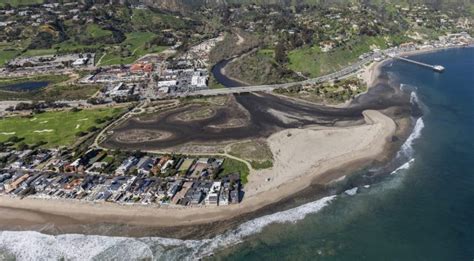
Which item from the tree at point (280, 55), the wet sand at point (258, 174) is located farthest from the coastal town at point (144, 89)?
the wet sand at point (258, 174)

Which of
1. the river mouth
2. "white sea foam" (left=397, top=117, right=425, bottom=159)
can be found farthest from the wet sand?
the river mouth

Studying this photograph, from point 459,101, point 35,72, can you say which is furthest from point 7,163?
point 459,101

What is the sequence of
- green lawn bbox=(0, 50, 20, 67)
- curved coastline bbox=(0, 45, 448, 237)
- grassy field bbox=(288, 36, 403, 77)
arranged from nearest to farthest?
curved coastline bbox=(0, 45, 448, 237) → grassy field bbox=(288, 36, 403, 77) → green lawn bbox=(0, 50, 20, 67)

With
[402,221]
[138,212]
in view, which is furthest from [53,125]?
[402,221]

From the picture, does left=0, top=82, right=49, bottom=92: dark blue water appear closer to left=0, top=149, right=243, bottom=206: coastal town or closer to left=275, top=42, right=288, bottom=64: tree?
left=0, top=149, right=243, bottom=206: coastal town

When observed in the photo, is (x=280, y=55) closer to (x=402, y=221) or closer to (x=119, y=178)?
(x=119, y=178)

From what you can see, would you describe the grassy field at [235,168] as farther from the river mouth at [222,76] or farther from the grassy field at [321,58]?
the grassy field at [321,58]

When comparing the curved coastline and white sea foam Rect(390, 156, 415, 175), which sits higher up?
white sea foam Rect(390, 156, 415, 175)
